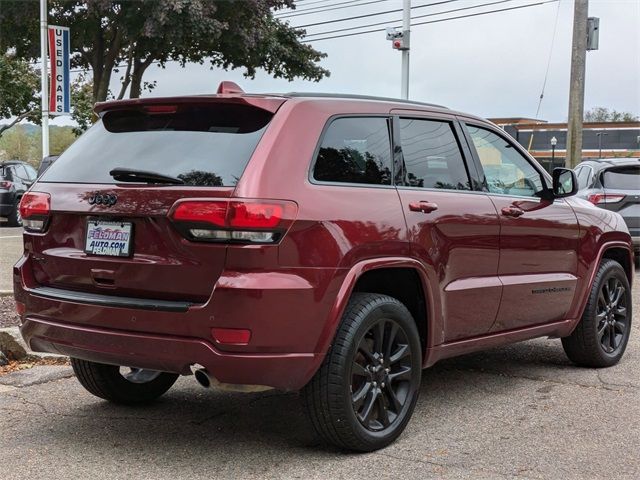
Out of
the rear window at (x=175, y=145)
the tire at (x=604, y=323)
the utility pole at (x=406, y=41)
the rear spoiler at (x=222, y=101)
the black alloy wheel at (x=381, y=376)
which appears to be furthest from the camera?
the utility pole at (x=406, y=41)

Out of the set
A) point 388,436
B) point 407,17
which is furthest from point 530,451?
point 407,17

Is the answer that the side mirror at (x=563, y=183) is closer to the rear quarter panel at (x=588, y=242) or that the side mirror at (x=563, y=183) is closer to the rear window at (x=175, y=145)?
the rear quarter panel at (x=588, y=242)

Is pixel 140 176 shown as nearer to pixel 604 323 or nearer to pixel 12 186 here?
pixel 604 323

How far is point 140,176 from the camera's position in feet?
12.6

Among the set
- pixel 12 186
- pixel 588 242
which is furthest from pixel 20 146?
pixel 588 242

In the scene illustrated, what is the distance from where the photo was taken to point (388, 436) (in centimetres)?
411

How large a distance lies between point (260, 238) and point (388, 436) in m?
1.30

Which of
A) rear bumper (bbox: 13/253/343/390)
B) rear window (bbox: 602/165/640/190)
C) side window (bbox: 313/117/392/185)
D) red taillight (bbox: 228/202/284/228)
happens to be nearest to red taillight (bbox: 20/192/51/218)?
rear bumper (bbox: 13/253/343/390)

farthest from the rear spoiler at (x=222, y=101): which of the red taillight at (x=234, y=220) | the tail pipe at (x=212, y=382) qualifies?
the tail pipe at (x=212, y=382)

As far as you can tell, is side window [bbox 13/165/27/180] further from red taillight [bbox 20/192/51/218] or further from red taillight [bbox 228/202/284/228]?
red taillight [bbox 228/202/284/228]

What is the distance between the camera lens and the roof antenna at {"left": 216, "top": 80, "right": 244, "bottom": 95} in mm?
4117

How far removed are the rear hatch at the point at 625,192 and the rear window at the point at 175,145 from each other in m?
9.01

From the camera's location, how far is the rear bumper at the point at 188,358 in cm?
358

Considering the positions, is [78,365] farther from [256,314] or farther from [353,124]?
[353,124]
